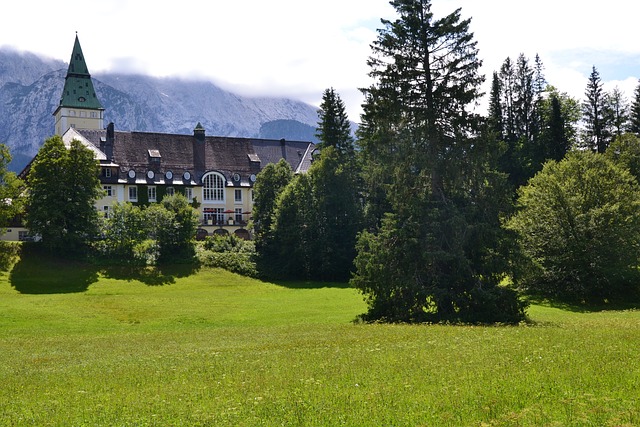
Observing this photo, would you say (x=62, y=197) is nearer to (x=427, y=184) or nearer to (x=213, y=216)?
(x=213, y=216)

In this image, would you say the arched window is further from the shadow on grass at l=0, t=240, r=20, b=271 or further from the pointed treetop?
the pointed treetop

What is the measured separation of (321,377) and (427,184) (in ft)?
62.5

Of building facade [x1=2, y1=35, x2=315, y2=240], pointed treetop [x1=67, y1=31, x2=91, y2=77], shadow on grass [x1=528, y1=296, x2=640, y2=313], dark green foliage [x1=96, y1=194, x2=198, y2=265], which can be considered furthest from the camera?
pointed treetop [x1=67, y1=31, x2=91, y2=77]

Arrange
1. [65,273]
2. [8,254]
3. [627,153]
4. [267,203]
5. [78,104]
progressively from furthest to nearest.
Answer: [78,104] < [267,203] < [627,153] < [8,254] < [65,273]

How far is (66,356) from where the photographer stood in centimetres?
2127

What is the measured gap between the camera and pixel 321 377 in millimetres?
13961

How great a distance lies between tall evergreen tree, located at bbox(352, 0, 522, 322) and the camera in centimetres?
2917

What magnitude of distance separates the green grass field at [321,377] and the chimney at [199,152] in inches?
2510

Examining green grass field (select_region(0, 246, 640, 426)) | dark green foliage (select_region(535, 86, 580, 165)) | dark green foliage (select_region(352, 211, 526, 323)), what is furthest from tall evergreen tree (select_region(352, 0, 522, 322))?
dark green foliage (select_region(535, 86, 580, 165))

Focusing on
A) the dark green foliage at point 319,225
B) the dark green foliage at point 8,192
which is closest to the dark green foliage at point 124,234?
the dark green foliage at point 8,192

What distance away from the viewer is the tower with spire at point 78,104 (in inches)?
5842

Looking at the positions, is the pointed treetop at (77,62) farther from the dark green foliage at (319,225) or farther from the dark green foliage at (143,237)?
the dark green foliage at (319,225)

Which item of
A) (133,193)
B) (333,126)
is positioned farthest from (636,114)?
(133,193)

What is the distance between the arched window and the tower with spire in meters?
72.7
